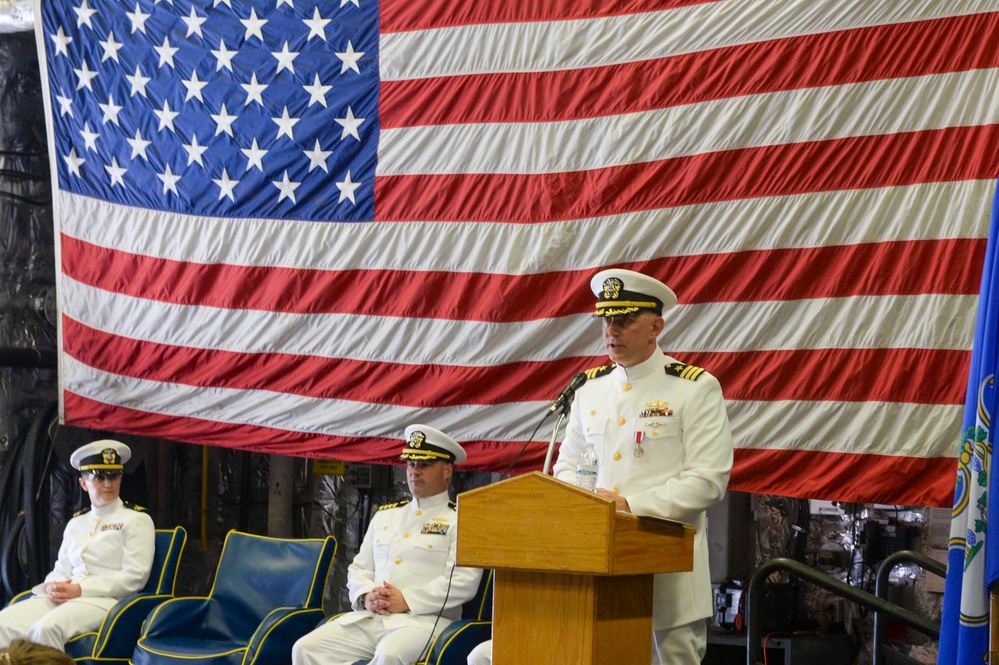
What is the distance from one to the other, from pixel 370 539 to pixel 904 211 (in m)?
2.57

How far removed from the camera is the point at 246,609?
507 cm

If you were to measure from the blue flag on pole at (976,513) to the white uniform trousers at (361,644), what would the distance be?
7.03 feet

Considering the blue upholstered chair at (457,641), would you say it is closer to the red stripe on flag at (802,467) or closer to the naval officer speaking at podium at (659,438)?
the red stripe on flag at (802,467)

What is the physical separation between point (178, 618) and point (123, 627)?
0.84 feet

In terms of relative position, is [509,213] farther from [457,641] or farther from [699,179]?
[457,641]

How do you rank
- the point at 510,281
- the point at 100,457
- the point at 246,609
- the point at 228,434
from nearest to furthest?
the point at 510,281, the point at 246,609, the point at 228,434, the point at 100,457

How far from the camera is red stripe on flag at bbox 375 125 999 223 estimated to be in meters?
4.18

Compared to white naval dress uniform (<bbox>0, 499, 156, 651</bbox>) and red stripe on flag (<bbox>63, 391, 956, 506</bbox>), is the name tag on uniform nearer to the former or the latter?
red stripe on flag (<bbox>63, 391, 956, 506</bbox>)

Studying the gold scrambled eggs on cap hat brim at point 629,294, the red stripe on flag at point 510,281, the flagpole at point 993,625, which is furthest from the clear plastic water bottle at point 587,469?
the red stripe on flag at point 510,281

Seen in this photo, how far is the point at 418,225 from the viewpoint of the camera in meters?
5.21

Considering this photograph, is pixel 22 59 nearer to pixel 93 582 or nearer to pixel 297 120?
pixel 297 120

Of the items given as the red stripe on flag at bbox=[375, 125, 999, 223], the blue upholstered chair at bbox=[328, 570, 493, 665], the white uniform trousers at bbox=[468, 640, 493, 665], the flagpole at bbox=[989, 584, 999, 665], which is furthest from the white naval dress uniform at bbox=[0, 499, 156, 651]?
the flagpole at bbox=[989, 584, 999, 665]

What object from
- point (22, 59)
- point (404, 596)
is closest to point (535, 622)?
point (404, 596)

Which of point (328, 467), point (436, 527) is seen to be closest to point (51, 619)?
point (436, 527)
